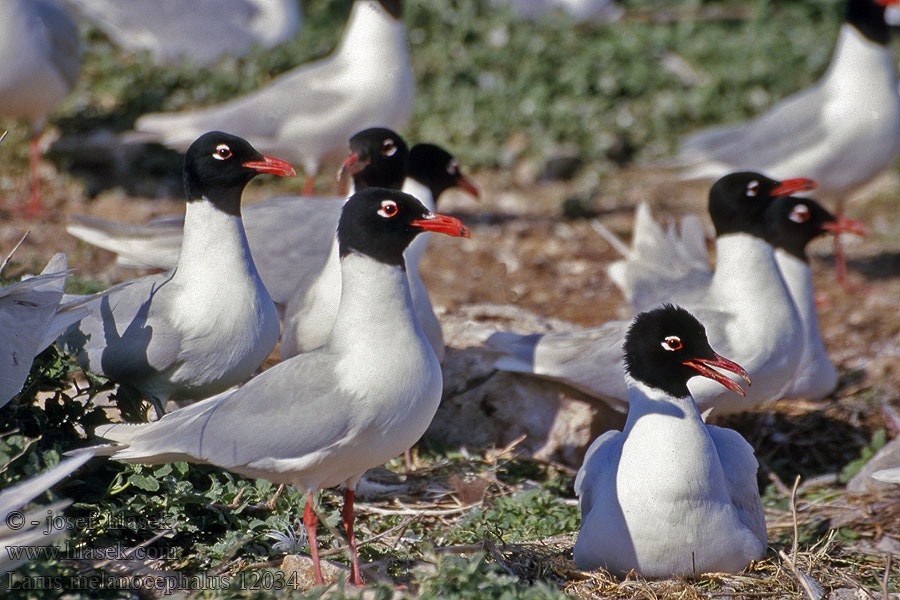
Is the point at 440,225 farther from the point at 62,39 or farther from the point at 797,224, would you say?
the point at 62,39

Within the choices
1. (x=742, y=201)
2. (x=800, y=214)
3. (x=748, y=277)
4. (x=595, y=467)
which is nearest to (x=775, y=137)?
(x=800, y=214)

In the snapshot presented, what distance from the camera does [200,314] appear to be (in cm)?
423

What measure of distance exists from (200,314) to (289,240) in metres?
1.51

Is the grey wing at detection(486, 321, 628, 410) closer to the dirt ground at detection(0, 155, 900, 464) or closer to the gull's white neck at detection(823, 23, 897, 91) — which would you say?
the dirt ground at detection(0, 155, 900, 464)

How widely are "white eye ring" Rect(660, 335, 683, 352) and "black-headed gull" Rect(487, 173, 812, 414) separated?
870mm

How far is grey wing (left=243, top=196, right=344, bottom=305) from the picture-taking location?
5574 mm

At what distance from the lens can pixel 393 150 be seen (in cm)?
545

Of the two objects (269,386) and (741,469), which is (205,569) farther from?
(741,469)

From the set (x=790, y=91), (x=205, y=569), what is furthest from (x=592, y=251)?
(x=205, y=569)

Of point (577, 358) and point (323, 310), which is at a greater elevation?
point (323, 310)

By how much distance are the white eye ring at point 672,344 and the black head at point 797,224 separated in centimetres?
228

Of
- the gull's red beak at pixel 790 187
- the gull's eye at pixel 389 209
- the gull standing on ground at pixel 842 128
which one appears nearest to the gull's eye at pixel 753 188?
the gull's red beak at pixel 790 187

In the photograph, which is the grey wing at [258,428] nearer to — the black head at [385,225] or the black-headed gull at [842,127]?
the black head at [385,225]

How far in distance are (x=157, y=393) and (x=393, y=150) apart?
1799 millimetres
